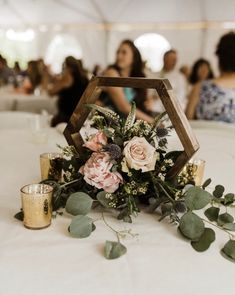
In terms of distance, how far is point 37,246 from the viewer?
0.77 metres

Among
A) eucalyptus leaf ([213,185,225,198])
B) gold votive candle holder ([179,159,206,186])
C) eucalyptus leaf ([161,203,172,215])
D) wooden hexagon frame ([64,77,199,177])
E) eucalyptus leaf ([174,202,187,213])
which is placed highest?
wooden hexagon frame ([64,77,199,177])

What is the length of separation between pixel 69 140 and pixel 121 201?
0.21m

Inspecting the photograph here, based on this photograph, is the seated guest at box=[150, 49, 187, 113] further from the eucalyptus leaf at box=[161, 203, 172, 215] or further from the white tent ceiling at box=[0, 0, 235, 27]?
the white tent ceiling at box=[0, 0, 235, 27]

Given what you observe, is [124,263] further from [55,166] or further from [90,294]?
[55,166]

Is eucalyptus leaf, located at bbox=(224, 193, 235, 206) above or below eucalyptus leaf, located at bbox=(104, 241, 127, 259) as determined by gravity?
above

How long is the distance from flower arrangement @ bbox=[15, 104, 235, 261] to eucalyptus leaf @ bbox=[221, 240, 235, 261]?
39mm

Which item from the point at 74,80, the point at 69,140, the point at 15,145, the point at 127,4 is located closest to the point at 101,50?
the point at 127,4

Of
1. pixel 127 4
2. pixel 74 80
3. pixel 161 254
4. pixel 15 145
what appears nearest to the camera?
pixel 161 254

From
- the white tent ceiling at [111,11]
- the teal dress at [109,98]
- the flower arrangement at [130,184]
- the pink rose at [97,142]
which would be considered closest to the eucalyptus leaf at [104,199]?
the flower arrangement at [130,184]

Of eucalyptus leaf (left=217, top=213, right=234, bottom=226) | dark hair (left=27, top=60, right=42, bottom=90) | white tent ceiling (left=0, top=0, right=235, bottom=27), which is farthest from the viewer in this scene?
white tent ceiling (left=0, top=0, right=235, bottom=27)

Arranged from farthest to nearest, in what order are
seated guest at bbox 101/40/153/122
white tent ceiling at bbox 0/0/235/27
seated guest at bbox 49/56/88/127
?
white tent ceiling at bbox 0/0/235/27 → seated guest at bbox 49/56/88/127 → seated guest at bbox 101/40/153/122

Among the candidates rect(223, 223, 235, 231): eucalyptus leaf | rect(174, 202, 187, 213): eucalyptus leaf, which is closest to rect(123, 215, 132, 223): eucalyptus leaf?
rect(174, 202, 187, 213): eucalyptus leaf

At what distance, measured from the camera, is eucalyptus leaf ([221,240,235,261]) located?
75 cm

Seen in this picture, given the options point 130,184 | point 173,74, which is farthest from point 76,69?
point 130,184
